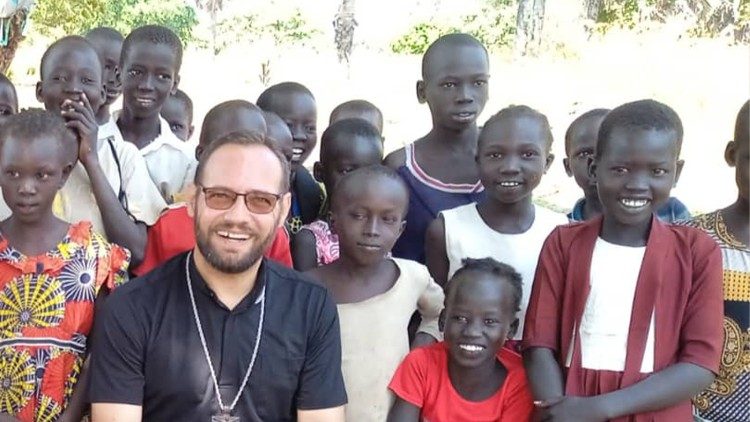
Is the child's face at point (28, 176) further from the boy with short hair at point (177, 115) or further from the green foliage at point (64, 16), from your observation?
the green foliage at point (64, 16)

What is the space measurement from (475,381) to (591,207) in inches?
46.7

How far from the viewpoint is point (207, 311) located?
287 cm

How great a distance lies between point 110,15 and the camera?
22.1 meters

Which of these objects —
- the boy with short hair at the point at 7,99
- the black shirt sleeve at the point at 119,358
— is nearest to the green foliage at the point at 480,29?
the boy with short hair at the point at 7,99

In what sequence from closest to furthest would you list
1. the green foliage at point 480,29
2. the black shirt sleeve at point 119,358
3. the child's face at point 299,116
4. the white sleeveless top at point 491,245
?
the black shirt sleeve at point 119,358 < the white sleeveless top at point 491,245 < the child's face at point 299,116 < the green foliage at point 480,29

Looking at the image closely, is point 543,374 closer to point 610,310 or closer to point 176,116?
point 610,310

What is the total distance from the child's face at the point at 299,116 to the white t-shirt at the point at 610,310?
1.92m

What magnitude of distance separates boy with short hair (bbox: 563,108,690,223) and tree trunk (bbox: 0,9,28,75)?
16.4ft

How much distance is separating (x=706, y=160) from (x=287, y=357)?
9590 mm

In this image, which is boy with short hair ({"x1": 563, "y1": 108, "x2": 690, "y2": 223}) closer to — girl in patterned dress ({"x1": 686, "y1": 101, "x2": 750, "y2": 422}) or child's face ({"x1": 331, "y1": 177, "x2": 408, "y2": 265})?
girl in patterned dress ({"x1": 686, "y1": 101, "x2": 750, "y2": 422})

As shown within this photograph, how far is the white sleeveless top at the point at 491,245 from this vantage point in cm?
356

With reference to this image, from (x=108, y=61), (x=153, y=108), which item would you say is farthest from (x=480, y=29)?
(x=153, y=108)

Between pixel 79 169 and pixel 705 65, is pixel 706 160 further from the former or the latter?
pixel 79 169

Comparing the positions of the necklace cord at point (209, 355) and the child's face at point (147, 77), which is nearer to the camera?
the necklace cord at point (209, 355)
